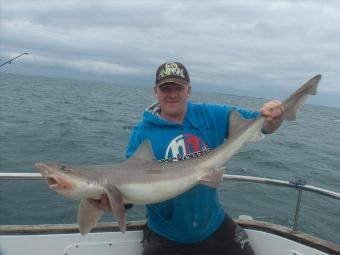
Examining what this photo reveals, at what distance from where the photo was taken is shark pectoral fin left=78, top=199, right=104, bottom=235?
439cm

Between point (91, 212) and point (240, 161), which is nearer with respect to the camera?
point (91, 212)

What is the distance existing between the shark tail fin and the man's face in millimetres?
1141

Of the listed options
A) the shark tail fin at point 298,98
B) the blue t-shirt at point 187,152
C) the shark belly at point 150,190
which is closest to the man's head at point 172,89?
the blue t-shirt at point 187,152

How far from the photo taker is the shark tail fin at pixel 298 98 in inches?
172

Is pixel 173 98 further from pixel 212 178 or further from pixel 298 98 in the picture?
pixel 298 98

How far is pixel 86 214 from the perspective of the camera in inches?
174

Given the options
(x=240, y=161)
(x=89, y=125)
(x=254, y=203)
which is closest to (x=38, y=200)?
(x=254, y=203)

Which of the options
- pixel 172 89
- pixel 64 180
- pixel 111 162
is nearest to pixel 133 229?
pixel 64 180

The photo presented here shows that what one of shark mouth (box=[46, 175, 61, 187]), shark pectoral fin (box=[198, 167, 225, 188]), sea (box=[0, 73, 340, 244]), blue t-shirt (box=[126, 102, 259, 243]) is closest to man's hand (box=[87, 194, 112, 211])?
shark mouth (box=[46, 175, 61, 187])

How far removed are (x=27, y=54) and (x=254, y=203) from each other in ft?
27.2

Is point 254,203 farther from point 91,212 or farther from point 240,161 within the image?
point 91,212

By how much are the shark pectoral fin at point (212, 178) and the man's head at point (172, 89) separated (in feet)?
2.96

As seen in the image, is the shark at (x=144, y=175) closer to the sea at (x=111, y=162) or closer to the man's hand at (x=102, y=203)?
the man's hand at (x=102, y=203)

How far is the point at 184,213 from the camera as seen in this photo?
16.0 ft
